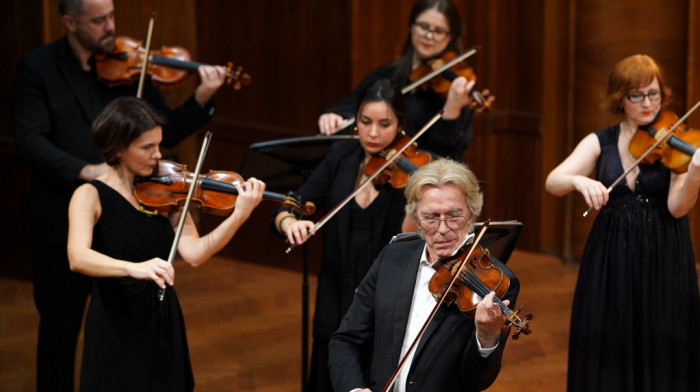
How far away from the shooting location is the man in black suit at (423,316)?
88.4 inches

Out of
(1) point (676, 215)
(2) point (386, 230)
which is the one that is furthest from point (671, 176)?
(2) point (386, 230)

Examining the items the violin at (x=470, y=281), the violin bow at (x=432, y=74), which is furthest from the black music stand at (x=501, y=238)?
the violin bow at (x=432, y=74)

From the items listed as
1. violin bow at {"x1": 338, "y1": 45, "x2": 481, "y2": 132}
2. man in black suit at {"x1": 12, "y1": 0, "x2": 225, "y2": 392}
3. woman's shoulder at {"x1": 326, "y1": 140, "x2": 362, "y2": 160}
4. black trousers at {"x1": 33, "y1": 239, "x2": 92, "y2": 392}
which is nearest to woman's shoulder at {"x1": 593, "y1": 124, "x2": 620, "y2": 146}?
violin bow at {"x1": 338, "y1": 45, "x2": 481, "y2": 132}

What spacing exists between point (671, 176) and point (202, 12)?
11.6ft

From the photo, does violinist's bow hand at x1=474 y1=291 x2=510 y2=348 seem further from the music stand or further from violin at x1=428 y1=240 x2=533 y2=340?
the music stand

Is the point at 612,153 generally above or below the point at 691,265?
above

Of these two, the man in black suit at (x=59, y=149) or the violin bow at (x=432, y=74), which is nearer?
the man in black suit at (x=59, y=149)

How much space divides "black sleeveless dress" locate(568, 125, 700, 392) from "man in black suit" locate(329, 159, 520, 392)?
1.06 meters

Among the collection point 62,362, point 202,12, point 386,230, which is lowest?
point 62,362

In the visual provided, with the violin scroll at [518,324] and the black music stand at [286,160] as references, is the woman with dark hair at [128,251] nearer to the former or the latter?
the black music stand at [286,160]

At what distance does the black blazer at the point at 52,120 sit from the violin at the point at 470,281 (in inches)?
65.5

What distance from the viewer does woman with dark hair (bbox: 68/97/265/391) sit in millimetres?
2807

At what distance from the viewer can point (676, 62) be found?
538cm

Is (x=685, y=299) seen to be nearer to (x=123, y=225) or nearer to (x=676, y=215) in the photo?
(x=676, y=215)
